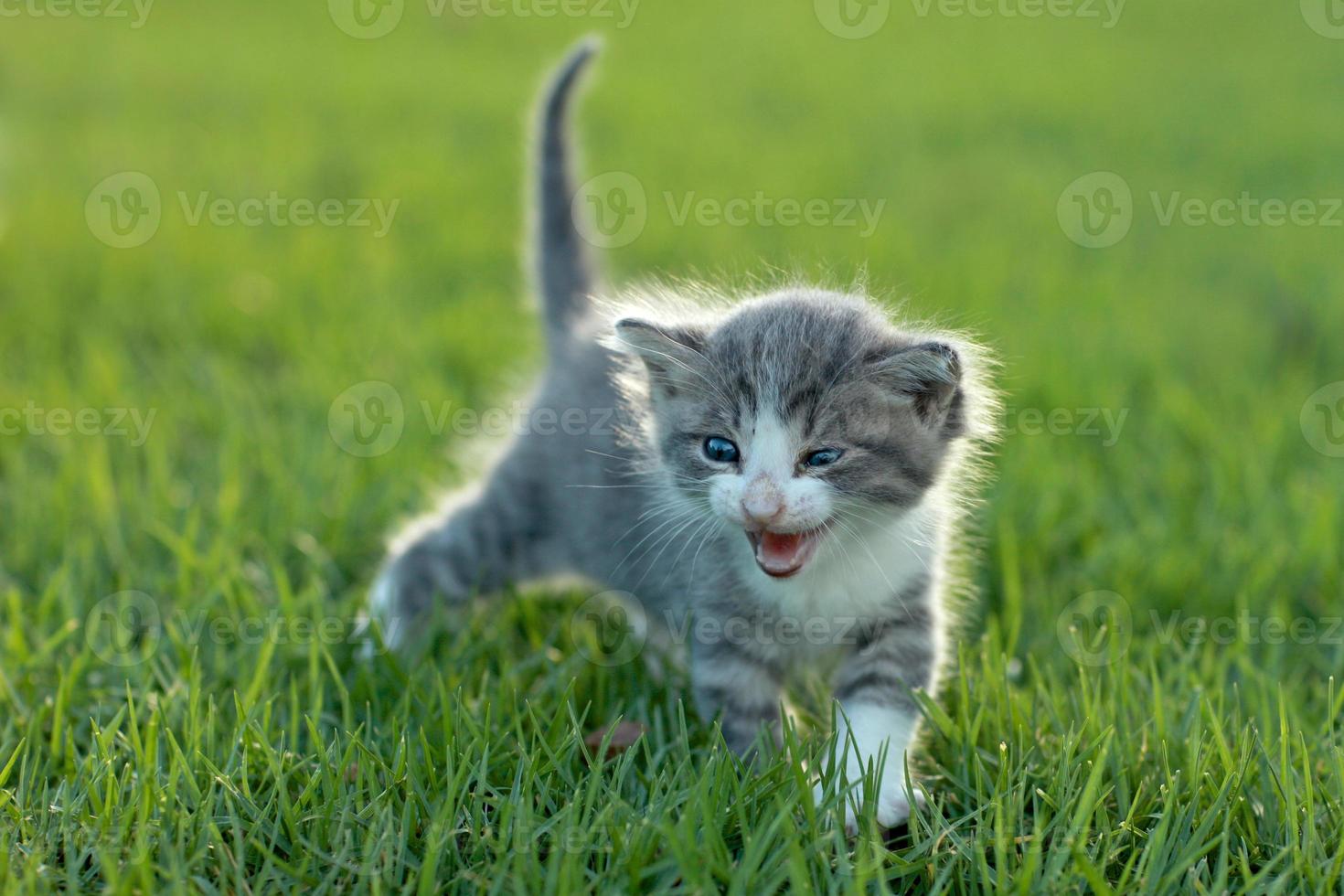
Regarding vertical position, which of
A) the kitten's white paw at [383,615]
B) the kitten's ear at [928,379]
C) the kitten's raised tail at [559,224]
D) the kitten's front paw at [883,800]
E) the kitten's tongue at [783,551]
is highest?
the kitten's raised tail at [559,224]

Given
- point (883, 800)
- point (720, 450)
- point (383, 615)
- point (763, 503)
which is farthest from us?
point (383, 615)

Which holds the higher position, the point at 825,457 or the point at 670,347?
the point at 670,347

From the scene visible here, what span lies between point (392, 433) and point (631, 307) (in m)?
1.77

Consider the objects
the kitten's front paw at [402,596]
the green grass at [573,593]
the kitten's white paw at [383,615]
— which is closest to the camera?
the green grass at [573,593]

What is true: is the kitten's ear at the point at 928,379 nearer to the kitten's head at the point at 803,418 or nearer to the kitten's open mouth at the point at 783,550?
the kitten's head at the point at 803,418

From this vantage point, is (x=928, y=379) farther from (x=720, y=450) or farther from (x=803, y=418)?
(x=720, y=450)

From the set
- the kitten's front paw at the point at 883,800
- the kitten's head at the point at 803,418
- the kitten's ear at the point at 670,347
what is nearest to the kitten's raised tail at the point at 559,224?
the kitten's ear at the point at 670,347

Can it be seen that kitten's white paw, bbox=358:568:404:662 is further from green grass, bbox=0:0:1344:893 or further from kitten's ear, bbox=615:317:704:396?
kitten's ear, bbox=615:317:704:396

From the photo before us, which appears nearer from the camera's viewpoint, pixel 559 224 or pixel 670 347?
pixel 670 347

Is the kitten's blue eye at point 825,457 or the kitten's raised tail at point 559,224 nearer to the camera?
the kitten's blue eye at point 825,457

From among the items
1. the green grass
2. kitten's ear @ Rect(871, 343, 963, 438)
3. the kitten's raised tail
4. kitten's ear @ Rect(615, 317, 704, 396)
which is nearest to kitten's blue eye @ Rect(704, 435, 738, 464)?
kitten's ear @ Rect(615, 317, 704, 396)

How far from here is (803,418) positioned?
2.29 metres

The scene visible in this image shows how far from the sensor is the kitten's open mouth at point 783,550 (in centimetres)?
227

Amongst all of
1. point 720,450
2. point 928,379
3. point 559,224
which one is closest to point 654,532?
point 720,450
